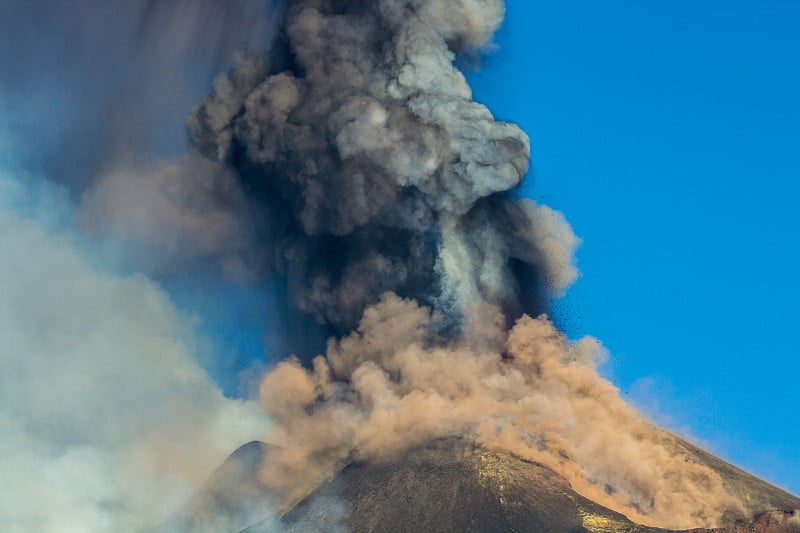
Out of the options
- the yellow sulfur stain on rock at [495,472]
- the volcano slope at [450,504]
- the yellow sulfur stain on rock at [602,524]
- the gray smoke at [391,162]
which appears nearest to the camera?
the yellow sulfur stain on rock at [602,524]

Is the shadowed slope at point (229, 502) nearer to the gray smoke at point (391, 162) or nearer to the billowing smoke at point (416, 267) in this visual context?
the billowing smoke at point (416, 267)

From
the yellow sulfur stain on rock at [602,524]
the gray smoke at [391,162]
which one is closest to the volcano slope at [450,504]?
the yellow sulfur stain on rock at [602,524]

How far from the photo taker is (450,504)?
24438 millimetres

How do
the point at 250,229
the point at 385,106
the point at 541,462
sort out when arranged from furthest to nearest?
the point at 250,229 → the point at 385,106 → the point at 541,462

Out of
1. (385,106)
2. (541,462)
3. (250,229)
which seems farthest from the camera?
(250,229)

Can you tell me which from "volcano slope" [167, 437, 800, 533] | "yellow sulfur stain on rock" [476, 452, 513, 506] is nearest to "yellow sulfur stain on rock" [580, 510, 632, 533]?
"volcano slope" [167, 437, 800, 533]

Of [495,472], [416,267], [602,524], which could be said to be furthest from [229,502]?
[602,524]

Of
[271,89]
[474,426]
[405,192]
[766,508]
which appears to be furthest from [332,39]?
[766,508]

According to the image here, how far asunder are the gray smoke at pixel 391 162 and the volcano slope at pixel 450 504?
4.72 m

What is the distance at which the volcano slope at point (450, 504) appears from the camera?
23.8 m

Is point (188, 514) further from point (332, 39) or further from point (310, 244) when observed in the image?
point (332, 39)

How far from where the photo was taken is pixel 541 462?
85.5 feet

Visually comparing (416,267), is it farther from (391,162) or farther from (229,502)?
(229,502)

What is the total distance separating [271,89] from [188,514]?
43.2 feet
